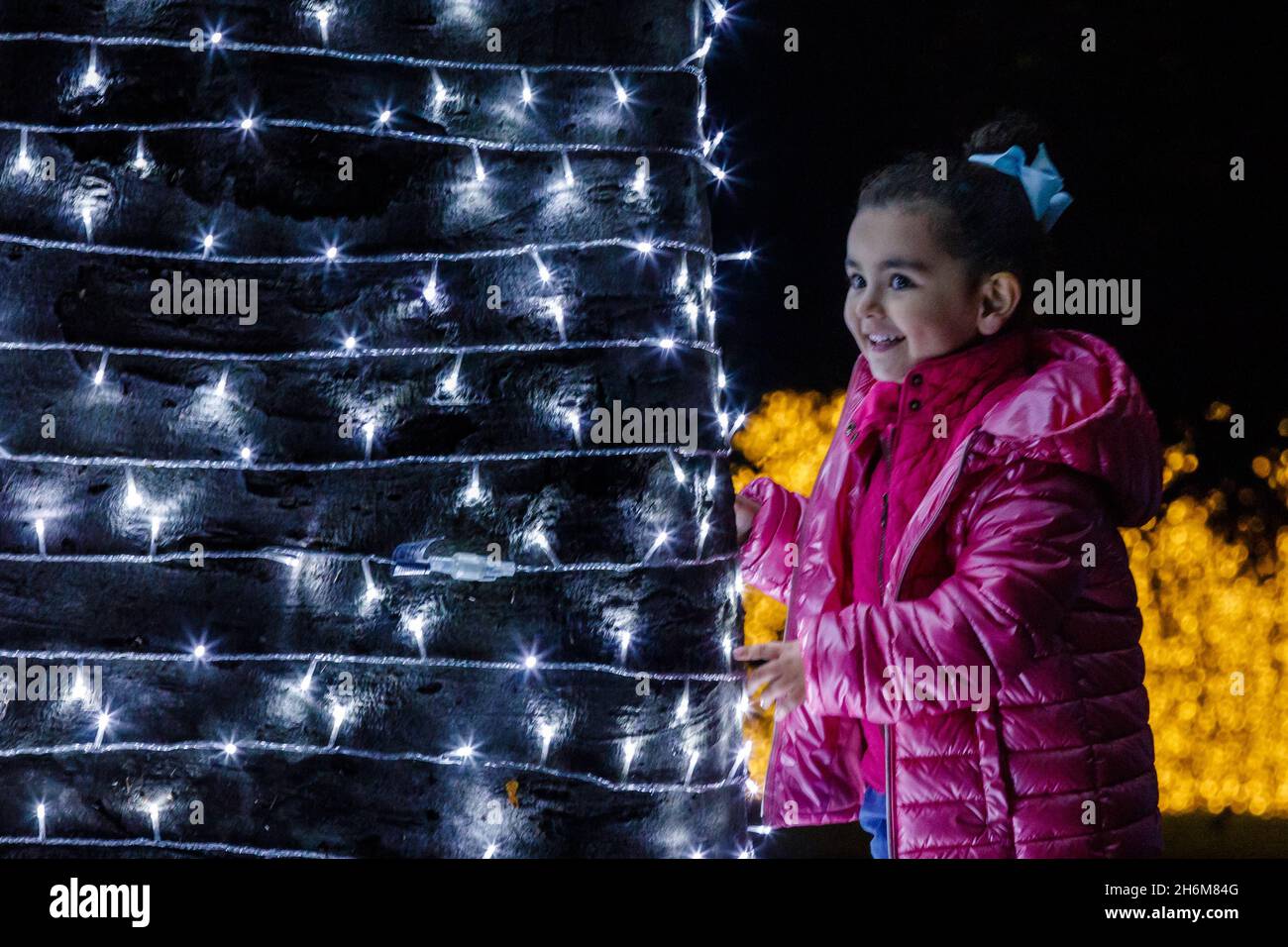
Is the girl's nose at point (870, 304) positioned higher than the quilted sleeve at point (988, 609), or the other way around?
the girl's nose at point (870, 304)

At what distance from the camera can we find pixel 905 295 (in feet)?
5.57

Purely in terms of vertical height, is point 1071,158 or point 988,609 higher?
point 1071,158

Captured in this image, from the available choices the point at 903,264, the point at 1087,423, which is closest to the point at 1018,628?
the point at 1087,423

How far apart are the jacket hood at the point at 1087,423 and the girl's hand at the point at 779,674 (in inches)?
16.5

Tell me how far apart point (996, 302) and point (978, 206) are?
139 mm

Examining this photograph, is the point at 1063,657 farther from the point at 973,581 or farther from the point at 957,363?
the point at 957,363

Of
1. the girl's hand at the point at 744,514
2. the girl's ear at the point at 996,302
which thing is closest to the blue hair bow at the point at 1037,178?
the girl's ear at the point at 996,302

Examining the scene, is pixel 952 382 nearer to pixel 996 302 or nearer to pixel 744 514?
pixel 996 302

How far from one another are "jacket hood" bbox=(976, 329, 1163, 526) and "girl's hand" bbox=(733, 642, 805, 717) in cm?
42

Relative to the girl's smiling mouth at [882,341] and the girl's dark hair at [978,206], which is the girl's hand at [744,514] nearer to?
the girl's smiling mouth at [882,341]

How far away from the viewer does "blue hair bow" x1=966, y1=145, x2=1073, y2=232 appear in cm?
169

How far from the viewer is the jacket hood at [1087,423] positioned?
160 centimetres

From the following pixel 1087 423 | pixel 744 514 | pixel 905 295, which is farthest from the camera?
pixel 744 514

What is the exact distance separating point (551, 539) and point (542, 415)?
18 centimetres
